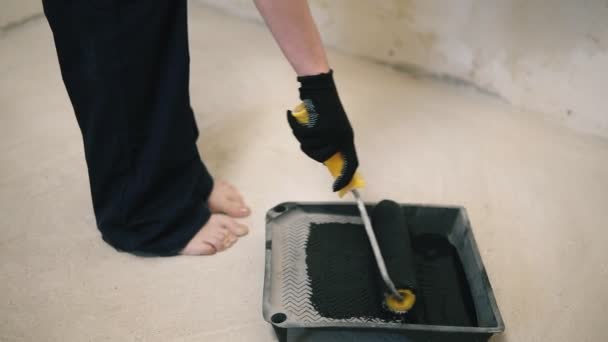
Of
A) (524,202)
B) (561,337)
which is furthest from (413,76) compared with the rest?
(561,337)

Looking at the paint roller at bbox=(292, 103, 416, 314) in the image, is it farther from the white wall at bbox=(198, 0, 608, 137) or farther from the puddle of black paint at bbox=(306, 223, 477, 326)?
the white wall at bbox=(198, 0, 608, 137)

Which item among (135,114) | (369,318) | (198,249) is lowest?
(198,249)

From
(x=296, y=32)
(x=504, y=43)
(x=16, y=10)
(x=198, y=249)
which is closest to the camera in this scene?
(x=296, y=32)

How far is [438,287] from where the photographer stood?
77cm

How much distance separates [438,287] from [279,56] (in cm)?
98

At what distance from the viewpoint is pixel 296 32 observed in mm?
598

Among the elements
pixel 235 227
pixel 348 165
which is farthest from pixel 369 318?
pixel 235 227

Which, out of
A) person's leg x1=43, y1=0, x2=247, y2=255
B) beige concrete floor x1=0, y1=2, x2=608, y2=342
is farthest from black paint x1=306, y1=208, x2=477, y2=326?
person's leg x1=43, y1=0, x2=247, y2=255

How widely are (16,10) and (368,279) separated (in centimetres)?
154

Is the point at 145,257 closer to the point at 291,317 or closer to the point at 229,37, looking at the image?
the point at 291,317

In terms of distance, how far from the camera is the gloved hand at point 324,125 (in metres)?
0.64

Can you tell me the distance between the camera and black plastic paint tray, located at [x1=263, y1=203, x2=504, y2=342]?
641mm

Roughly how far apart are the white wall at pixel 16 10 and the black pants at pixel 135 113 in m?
1.10

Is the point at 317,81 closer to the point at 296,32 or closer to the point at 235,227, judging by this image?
the point at 296,32
